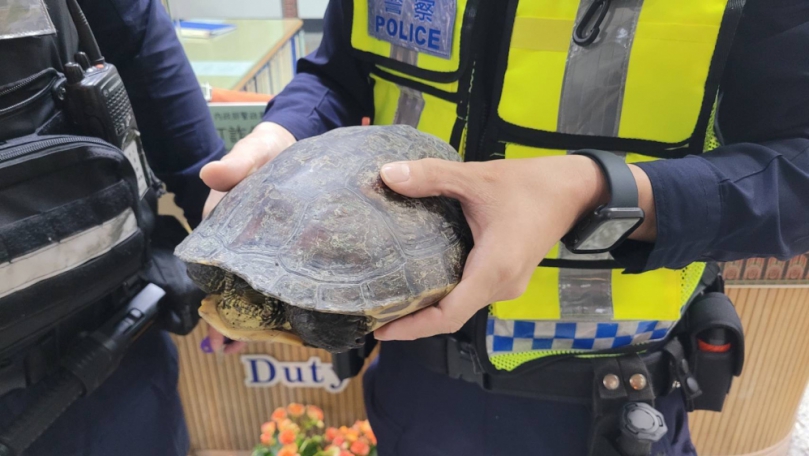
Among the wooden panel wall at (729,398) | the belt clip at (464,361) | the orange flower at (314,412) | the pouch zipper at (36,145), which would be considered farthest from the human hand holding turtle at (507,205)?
the orange flower at (314,412)

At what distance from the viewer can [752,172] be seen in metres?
0.77

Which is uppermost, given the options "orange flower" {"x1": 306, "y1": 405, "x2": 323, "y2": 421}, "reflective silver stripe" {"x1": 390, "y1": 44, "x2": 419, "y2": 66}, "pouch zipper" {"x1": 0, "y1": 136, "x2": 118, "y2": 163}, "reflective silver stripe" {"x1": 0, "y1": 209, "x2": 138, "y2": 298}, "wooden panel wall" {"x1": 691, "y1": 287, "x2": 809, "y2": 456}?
"reflective silver stripe" {"x1": 390, "y1": 44, "x2": 419, "y2": 66}

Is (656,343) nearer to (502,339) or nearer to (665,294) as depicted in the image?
(665,294)

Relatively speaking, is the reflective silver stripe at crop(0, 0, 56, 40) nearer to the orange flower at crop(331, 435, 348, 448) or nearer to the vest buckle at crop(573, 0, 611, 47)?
the vest buckle at crop(573, 0, 611, 47)

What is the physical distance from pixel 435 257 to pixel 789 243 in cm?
58

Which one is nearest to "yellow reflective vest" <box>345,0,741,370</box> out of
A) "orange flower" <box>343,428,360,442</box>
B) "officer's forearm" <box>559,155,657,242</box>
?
"officer's forearm" <box>559,155,657,242</box>

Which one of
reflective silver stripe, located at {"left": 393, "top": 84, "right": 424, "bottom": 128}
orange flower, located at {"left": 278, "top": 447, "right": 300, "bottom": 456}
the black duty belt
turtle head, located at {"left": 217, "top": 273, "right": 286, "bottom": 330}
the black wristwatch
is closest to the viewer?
the black wristwatch

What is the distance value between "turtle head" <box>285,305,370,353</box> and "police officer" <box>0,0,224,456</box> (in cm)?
49

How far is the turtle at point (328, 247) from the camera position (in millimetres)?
782

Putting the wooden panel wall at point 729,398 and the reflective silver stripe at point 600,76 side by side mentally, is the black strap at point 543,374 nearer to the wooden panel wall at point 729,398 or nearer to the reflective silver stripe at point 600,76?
the reflective silver stripe at point 600,76

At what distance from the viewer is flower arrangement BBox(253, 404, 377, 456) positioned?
6.29 ft

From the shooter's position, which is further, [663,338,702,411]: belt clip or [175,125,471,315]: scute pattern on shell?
[663,338,702,411]: belt clip

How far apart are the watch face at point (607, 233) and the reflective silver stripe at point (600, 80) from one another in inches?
5.3

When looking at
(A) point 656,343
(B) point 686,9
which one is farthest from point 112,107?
(A) point 656,343
